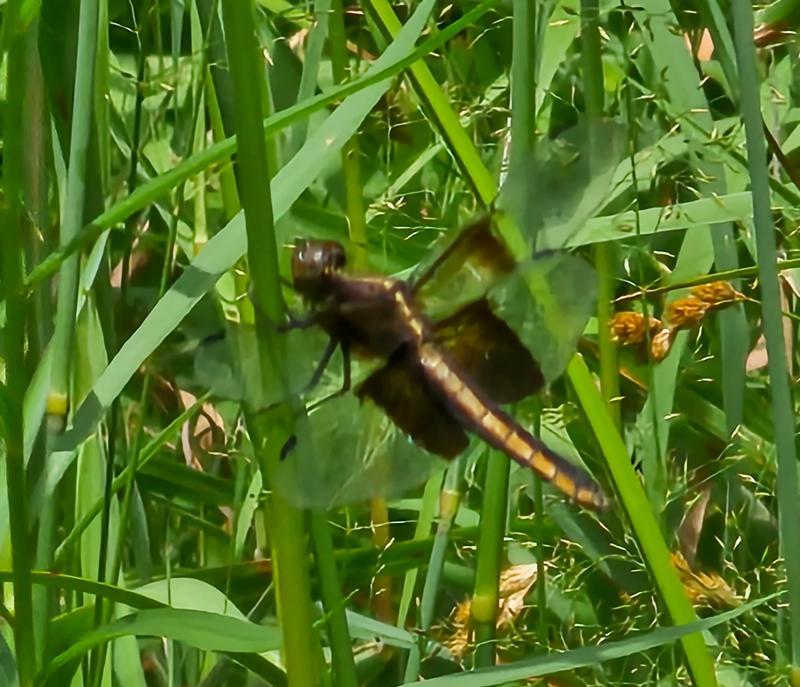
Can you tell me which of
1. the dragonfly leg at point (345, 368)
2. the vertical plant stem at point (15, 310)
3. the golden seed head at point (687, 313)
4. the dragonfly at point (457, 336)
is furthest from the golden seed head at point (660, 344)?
the vertical plant stem at point (15, 310)

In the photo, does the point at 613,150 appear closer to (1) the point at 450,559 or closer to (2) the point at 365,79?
(2) the point at 365,79

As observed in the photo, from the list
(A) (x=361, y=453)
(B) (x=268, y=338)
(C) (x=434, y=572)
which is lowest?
(C) (x=434, y=572)

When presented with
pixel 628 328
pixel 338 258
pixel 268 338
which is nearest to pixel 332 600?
pixel 268 338

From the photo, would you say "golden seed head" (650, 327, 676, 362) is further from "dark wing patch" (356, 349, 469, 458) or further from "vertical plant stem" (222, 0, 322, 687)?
"vertical plant stem" (222, 0, 322, 687)

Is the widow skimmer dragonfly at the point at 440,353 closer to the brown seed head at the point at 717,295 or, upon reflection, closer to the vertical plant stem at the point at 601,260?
the vertical plant stem at the point at 601,260

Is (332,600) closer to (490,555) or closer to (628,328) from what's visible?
(490,555)

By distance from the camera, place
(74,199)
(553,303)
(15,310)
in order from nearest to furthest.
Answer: (15,310)
(74,199)
(553,303)
